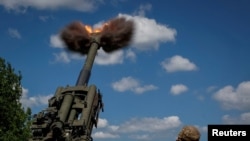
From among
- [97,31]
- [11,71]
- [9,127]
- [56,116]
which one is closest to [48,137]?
[56,116]

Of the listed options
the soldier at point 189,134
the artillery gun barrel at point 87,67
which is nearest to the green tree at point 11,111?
the artillery gun barrel at point 87,67

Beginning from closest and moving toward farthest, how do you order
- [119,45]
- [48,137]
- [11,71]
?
[48,137] < [119,45] < [11,71]

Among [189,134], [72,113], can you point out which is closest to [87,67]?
[72,113]

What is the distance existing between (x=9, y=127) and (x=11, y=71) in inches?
156

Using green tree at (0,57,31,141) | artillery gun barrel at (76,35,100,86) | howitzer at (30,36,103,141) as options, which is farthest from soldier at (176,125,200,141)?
green tree at (0,57,31,141)

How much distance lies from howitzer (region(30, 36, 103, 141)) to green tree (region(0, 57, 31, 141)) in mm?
11559

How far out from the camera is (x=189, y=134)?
12.8ft

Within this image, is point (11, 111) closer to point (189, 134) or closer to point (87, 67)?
point (87, 67)

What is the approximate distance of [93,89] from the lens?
43.4 ft

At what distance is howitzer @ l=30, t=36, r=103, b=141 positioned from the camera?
1175 cm

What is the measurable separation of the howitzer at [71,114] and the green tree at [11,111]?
11.6 meters

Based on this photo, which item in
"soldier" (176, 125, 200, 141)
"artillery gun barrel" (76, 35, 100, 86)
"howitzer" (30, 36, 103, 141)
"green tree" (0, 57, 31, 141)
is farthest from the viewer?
"green tree" (0, 57, 31, 141)

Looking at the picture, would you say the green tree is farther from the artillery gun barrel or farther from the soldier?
the soldier

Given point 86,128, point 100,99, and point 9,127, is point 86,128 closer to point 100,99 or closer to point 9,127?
point 100,99
